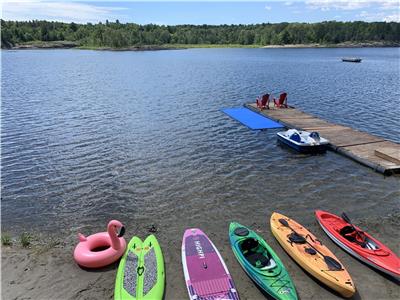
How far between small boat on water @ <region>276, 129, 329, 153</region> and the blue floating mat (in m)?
5.60

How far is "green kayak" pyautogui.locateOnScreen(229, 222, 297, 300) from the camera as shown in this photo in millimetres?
10836

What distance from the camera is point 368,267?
12.5m

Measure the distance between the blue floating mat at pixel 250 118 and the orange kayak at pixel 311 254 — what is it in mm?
16662

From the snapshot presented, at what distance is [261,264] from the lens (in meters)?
12.0

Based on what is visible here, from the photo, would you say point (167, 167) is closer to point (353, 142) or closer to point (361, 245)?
point (361, 245)

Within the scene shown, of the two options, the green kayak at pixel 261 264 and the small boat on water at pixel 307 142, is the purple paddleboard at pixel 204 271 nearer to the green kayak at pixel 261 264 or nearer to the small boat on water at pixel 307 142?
the green kayak at pixel 261 264

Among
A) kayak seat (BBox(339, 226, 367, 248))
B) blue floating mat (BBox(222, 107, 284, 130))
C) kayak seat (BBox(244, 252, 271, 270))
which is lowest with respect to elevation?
blue floating mat (BBox(222, 107, 284, 130))

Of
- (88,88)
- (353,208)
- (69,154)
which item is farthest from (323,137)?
(88,88)

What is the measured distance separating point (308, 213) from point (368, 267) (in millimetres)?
4303

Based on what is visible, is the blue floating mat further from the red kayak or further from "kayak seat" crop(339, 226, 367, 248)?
"kayak seat" crop(339, 226, 367, 248)

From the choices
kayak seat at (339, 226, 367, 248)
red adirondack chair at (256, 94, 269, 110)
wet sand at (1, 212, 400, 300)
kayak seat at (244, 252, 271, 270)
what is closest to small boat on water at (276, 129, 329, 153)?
wet sand at (1, 212, 400, 300)

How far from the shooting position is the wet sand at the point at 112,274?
11211mm

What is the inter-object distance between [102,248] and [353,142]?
66.5 feet

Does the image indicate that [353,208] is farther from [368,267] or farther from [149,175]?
[149,175]
